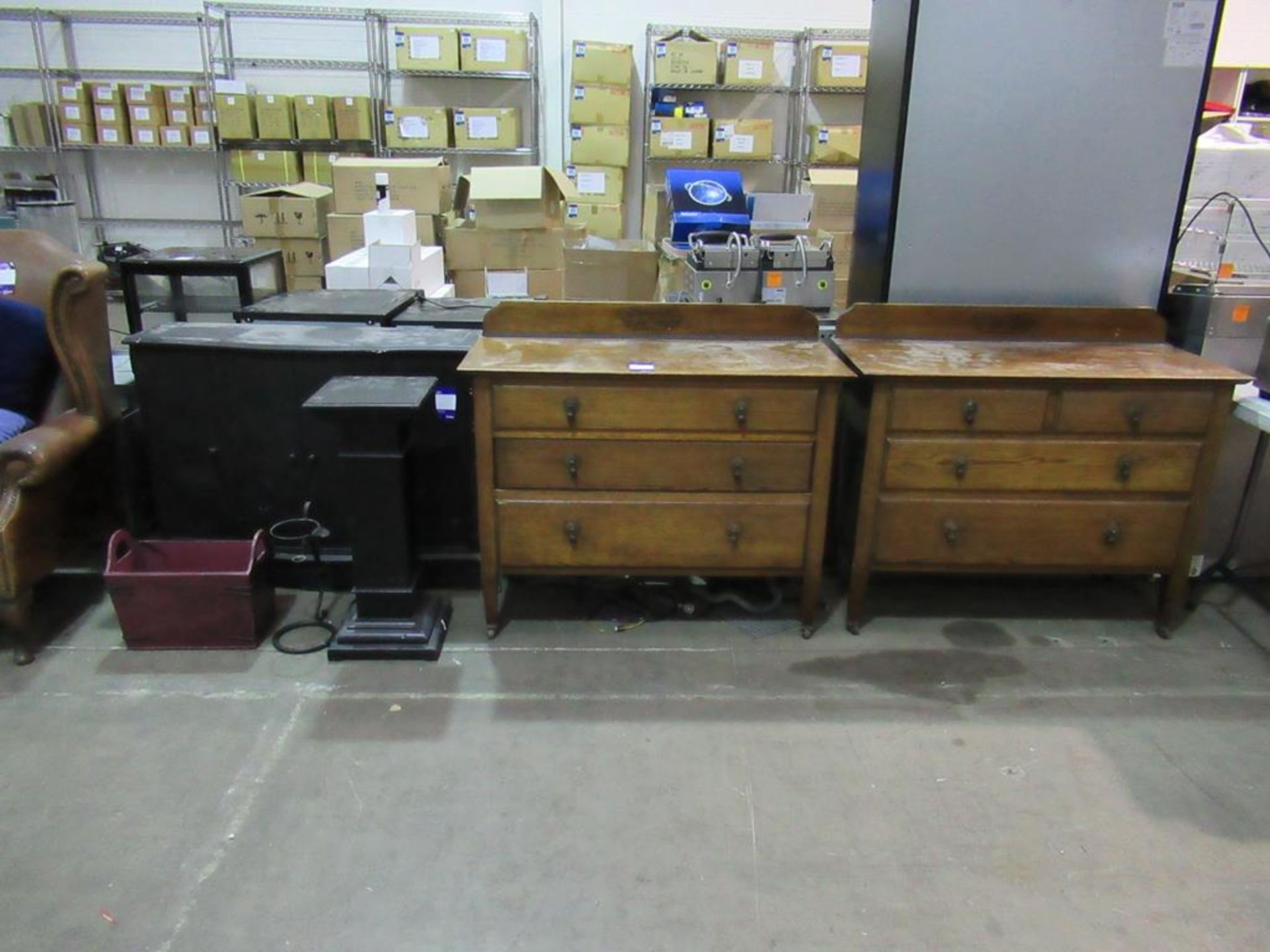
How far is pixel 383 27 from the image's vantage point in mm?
5922

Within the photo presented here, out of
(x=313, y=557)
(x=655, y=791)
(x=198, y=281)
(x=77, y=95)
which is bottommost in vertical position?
(x=655, y=791)

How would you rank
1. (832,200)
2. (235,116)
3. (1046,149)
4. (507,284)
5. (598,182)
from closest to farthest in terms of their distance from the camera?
(1046,149), (507,284), (832,200), (235,116), (598,182)

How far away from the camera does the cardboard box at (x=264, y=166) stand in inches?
232

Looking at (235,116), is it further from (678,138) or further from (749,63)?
(749,63)

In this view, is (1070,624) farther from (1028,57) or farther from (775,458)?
(1028,57)

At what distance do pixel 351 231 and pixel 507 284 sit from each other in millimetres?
1057

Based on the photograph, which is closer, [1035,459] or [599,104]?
[1035,459]

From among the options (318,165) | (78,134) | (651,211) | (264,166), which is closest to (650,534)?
(651,211)

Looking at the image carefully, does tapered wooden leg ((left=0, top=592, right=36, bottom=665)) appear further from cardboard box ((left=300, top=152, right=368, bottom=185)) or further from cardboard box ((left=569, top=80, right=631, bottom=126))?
cardboard box ((left=569, top=80, right=631, bottom=126))

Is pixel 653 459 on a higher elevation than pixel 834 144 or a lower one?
lower

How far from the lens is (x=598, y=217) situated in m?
5.96

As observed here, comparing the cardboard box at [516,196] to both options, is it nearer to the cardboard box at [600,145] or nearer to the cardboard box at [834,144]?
the cardboard box at [600,145]

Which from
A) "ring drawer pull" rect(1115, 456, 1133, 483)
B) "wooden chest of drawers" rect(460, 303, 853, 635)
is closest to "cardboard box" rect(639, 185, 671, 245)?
"wooden chest of drawers" rect(460, 303, 853, 635)

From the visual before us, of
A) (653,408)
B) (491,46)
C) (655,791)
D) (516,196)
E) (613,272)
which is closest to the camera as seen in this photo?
(655,791)
